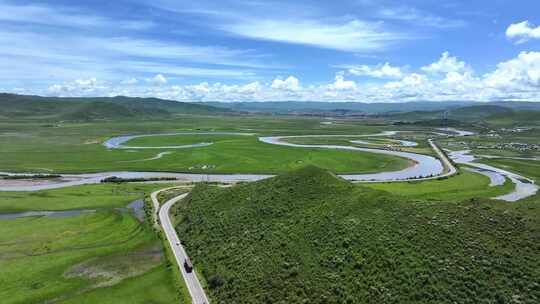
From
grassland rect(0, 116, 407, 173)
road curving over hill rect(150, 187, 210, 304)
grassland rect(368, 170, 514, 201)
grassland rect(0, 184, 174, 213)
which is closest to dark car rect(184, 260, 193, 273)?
road curving over hill rect(150, 187, 210, 304)

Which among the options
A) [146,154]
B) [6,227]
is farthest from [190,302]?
[146,154]

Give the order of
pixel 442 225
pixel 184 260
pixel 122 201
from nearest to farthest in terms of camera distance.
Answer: pixel 442 225
pixel 184 260
pixel 122 201

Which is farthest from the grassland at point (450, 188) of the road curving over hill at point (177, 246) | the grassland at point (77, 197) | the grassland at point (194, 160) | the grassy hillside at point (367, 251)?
the grassland at point (77, 197)

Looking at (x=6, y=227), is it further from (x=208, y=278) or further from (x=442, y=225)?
(x=442, y=225)

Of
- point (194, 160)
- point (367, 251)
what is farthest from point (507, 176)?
point (194, 160)

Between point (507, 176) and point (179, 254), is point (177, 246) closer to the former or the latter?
point (179, 254)

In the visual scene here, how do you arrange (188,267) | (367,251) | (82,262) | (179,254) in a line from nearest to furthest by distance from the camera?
(367,251) → (188,267) → (82,262) → (179,254)
